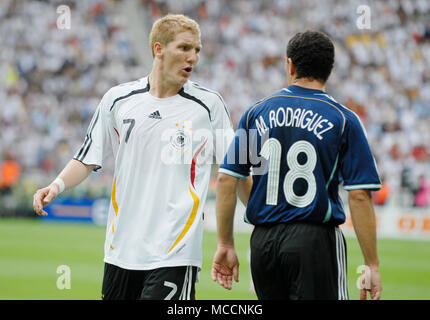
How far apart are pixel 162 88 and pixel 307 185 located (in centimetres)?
131

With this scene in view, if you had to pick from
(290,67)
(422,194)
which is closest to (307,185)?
(290,67)

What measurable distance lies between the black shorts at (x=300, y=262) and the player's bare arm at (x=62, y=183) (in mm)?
1331

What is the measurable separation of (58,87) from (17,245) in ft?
35.7

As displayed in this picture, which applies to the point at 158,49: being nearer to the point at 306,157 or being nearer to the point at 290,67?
the point at 290,67

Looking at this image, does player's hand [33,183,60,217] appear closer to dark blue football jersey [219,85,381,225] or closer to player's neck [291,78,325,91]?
dark blue football jersey [219,85,381,225]

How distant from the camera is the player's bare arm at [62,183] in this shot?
4.06 meters

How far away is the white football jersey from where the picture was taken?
4090 millimetres

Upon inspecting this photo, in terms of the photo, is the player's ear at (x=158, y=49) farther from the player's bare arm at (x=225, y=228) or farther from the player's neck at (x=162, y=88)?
the player's bare arm at (x=225, y=228)

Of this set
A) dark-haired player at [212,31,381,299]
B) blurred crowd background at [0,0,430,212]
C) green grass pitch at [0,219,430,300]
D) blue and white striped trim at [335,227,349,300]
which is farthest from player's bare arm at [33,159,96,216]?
blurred crowd background at [0,0,430,212]

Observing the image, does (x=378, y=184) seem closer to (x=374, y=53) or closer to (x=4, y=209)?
(x=4, y=209)

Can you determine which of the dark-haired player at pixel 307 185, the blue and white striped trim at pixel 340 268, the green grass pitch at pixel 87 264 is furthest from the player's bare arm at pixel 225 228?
the green grass pitch at pixel 87 264

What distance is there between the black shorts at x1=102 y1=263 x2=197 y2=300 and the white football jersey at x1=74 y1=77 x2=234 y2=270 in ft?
0.14

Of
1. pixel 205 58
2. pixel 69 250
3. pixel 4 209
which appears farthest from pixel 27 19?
pixel 69 250

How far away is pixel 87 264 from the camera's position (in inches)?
463
